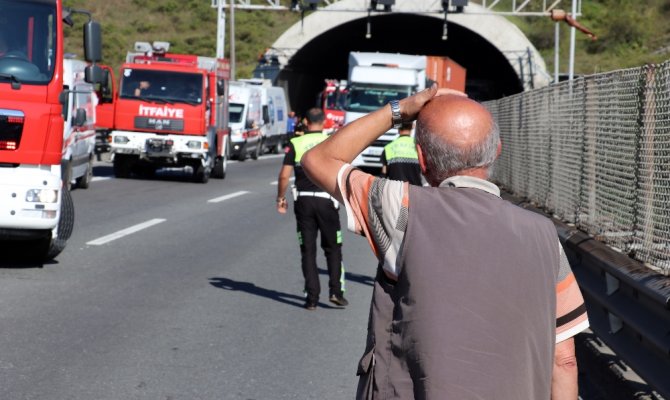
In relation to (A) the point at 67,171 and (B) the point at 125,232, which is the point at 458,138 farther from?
(A) the point at 67,171

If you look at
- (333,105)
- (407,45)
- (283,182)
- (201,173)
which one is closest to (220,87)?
(201,173)

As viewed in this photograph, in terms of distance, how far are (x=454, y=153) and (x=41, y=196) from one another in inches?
346

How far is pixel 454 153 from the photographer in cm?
308

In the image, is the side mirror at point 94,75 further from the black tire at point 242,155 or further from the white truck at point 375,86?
the black tire at point 242,155

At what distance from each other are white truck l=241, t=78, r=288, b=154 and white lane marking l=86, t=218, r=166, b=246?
25679 mm

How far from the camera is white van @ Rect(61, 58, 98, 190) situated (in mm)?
20281

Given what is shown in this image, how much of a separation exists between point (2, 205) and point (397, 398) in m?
8.78

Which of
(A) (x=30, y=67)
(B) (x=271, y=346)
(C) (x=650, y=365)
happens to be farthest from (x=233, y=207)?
(C) (x=650, y=365)

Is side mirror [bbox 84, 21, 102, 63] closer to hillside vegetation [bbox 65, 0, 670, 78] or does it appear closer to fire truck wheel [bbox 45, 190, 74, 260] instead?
fire truck wheel [bbox 45, 190, 74, 260]

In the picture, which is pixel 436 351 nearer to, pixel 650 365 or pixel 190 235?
pixel 650 365

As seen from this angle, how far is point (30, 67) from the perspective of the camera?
11.6 m

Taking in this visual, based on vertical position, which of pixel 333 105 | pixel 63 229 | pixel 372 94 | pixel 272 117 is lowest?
pixel 63 229

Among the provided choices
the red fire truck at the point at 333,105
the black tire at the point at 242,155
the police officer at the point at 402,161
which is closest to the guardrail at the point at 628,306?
the police officer at the point at 402,161

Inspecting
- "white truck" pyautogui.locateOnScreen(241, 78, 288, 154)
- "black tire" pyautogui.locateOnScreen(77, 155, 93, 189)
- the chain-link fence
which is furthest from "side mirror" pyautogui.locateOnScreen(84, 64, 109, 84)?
"white truck" pyautogui.locateOnScreen(241, 78, 288, 154)
